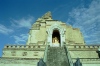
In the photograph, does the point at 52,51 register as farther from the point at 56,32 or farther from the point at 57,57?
the point at 56,32

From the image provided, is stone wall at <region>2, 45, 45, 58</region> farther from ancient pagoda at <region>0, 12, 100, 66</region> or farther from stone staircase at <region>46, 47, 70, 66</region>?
stone staircase at <region>46, 47, 70, 66</region>

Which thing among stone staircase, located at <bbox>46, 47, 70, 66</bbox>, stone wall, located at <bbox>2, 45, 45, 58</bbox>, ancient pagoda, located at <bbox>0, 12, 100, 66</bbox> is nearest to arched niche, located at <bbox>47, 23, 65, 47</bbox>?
ancient pagoda, located at <bbox>0, 12, 100, 66</bbox>

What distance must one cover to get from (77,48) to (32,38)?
10471 mm

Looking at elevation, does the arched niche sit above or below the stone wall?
above

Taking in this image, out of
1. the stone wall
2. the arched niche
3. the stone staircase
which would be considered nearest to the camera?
the stone staircase

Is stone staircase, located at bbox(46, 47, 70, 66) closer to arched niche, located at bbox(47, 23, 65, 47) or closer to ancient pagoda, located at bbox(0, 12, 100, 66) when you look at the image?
ancient pagoda, located at bbox(0, 12, 100, 66)

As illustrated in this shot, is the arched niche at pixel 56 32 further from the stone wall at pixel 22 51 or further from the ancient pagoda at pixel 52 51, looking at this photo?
the stone wall at pixel 22 51

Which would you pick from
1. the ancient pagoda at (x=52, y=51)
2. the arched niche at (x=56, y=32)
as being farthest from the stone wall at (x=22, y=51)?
the arched niche at (x=56, y=32)

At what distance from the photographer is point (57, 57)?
22344 mm

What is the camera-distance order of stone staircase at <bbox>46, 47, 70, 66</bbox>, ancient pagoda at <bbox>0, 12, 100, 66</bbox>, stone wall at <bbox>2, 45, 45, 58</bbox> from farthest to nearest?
stone wall at <bbox>2, 45, 45, 58</bbox> < ancient pagoda at <bbox>0, 12, 100, 66</bbox> < stone staircase at <bbox>46, 47, 70, 66</bbox>

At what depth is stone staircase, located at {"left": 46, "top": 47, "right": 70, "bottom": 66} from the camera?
799 inches

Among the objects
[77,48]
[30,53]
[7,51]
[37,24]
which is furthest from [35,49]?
[37,24]

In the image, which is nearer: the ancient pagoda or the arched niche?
the ancient pagoda

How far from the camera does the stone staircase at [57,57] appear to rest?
20.3 m
